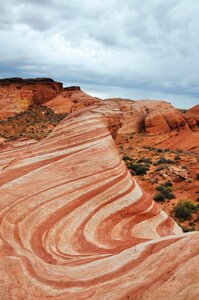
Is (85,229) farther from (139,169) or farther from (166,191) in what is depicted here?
(139,169)

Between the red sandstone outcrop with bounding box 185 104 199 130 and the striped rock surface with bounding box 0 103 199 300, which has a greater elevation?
the red sandstone outcrop with bounding box 185 104 199 130

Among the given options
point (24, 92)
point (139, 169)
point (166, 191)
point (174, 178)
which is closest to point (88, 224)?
point (166, 191)

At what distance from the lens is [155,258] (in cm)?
557

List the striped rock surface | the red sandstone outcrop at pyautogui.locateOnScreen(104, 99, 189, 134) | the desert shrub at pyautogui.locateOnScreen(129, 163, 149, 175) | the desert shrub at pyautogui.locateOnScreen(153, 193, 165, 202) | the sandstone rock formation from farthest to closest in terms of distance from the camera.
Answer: the sandstone rock formation
the red sandstone outcrop at pyautogui.locateOnScreen(104, 99, 189, 134)
the desert shrub at pyautogui.locateOnScreen(129, 163, 149, 175)
the desert shrub at pyautogui.locateOnScreen(153, 193, 165, 202)
the striped rock surface

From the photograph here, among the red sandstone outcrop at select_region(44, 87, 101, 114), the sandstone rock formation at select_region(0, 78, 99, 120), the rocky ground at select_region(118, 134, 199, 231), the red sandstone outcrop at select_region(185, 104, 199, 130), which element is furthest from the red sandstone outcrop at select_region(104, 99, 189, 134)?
the rocky ground at select_region(118, 134, 199, 231)

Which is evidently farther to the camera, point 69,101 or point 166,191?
point 69,101

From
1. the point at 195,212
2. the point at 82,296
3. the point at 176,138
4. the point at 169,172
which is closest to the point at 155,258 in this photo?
the point at 82,296

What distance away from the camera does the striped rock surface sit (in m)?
5.25

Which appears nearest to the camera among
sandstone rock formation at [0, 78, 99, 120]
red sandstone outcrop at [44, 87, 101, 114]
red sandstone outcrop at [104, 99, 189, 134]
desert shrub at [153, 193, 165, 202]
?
desert shrub at [153, 193, 165, 202]

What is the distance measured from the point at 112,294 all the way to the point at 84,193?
545 centimetres

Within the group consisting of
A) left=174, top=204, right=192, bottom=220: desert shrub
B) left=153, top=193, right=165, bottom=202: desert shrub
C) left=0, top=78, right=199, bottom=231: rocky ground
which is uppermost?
left=0, top=78, right=199, bottom=231: rocky ground

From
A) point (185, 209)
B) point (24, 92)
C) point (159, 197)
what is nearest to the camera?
point (185, 209)

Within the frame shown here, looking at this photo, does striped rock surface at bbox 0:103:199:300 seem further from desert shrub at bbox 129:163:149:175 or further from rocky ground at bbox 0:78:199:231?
desert shrub at bbox 129:163:149:175

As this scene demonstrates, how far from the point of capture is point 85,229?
29.9 feet
